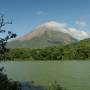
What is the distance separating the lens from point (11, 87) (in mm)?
32062

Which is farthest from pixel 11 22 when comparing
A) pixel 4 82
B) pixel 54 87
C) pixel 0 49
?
pixel 54 87

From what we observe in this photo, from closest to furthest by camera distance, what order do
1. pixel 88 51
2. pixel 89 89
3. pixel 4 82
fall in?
pixel 4 82 < pixel 89 89 < pixel 88 51

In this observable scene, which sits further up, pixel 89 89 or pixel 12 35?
pixel 12 35

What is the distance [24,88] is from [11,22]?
18.4 m

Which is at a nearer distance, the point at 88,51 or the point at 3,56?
the point at 3,56

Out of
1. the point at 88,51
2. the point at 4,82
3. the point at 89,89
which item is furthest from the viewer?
the point at 88,51

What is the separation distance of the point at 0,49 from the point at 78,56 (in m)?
168

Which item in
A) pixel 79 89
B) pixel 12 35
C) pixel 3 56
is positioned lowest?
pixel 79 89

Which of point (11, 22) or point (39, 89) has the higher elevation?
point (11, 22)

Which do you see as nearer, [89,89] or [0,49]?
[0,49]

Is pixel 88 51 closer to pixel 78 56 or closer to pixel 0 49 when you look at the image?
pixel 78 56

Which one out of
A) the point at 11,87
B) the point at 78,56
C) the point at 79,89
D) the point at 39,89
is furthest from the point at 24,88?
the point at 78,56

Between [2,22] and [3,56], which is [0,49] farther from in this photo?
[2,22]

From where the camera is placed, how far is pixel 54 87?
31.8 metres
